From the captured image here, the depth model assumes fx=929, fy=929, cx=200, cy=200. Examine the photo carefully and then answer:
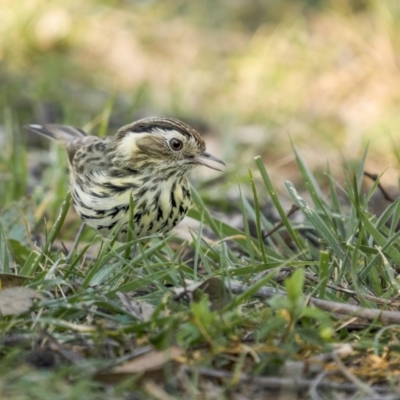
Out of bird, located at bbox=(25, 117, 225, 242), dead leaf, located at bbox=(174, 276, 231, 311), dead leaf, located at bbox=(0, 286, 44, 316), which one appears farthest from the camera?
bird, located at bbox=(25, 117, 225, 242)

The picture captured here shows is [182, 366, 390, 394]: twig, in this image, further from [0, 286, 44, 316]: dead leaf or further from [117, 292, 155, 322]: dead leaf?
[0, 286, 44, 316]: dead leaf

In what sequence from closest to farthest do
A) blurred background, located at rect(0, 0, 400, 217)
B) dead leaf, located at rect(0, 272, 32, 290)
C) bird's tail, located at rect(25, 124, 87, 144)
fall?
dead leaf, located at rect(0, 272, 32, 290), bird's tail, located at rect(25, 124, 87, 144), blurred background, located at rect(0, 0, 400, 217)

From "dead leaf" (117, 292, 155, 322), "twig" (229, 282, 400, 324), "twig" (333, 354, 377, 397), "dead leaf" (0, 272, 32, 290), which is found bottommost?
"dead leaf" (0, 272, 32, 290)

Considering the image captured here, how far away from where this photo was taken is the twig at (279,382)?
2895 mm

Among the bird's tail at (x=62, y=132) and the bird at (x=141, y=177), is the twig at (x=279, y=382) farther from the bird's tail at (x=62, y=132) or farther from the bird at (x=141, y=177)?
the bird's tail at (x=62, y=132)

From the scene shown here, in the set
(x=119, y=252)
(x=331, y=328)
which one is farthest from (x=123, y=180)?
(x=331, y=328)

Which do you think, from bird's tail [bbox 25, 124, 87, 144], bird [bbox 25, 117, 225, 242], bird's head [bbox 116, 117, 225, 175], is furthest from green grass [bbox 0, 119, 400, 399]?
bird's tail [bbox 25, 124, 87, 144]

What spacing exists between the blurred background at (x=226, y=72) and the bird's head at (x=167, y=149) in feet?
6.36

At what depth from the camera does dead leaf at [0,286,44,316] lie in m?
3.23

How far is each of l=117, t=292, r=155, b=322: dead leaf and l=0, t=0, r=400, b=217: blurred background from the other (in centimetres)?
337

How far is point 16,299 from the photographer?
329cm

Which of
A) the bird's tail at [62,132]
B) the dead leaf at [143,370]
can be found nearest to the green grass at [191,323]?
the dead leaf at [143,370]

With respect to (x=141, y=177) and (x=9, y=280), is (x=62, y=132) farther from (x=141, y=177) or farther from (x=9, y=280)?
(x=9, y=280)

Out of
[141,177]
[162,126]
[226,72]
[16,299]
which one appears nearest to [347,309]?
[16,299]
